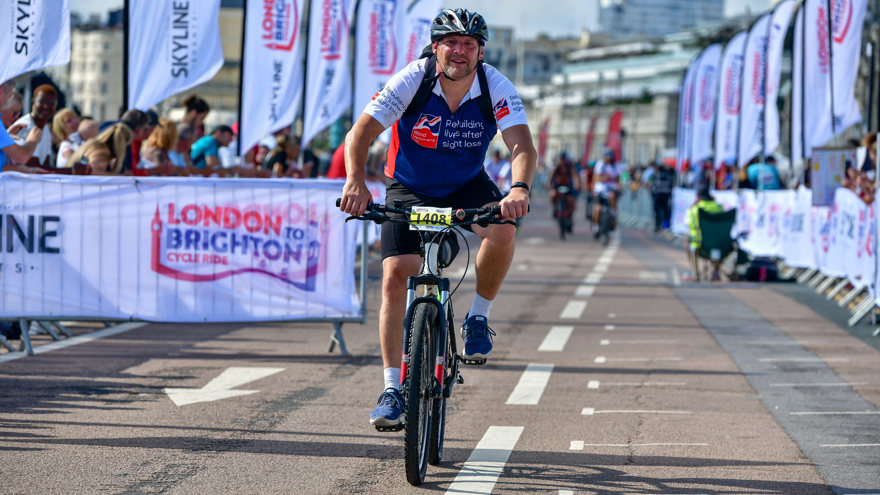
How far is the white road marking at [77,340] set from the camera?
32.9 ft

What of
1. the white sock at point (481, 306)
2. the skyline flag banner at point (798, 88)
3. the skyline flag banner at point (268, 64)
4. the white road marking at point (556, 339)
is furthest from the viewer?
the skyline flag banner at point (798, 88)

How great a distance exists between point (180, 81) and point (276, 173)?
3051mm

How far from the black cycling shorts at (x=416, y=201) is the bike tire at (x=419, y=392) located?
0.42 m

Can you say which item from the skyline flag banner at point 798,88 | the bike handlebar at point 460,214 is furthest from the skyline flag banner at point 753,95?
the bike handlebar at point 460,214

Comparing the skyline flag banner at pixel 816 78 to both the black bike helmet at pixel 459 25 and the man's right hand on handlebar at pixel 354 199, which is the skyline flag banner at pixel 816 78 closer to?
the black bike helmet at pixel 459 25

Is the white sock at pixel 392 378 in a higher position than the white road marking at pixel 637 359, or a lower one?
higher

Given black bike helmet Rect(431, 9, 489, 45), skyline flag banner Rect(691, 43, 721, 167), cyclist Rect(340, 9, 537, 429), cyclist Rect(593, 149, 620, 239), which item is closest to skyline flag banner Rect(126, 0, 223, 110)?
cyclist Rect(340, 9, 537, 429)

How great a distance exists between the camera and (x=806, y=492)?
231 inches

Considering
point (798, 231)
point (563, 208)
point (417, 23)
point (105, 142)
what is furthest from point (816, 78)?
point (563, 208)

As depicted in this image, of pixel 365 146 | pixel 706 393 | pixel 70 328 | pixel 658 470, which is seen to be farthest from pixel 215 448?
pixel 70 328

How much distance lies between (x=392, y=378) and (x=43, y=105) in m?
6.35

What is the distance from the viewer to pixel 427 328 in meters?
5.87

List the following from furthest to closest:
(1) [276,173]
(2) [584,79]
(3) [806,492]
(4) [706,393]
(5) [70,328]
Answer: (2) [584,79] < (1) [276,173] < (5) [70,328] < (4) [706,393] < (3) [806,492]

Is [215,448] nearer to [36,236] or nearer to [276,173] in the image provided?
[36,236]
